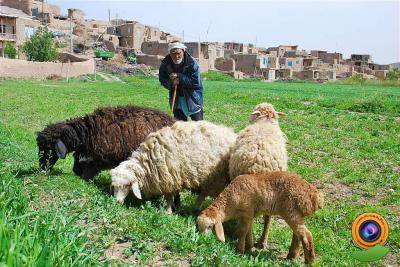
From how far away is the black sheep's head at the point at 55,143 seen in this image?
291 inches

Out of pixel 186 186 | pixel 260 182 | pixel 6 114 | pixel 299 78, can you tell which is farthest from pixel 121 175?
pixel 299 78

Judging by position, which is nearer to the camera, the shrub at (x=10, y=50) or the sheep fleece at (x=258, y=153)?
the sheep fleece at (x=258, y=153)

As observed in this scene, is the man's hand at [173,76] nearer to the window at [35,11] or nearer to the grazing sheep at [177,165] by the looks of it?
the grazing sheep at [177,165]

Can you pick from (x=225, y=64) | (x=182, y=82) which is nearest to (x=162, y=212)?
(x=182, y=82)

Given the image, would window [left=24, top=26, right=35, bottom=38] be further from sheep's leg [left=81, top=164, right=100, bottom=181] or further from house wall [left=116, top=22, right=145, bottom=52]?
sheep's leg [left=81, top=164, right=100, bottom=181]

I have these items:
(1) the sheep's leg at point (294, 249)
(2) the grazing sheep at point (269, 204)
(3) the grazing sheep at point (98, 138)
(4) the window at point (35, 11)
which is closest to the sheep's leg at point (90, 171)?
(3) the grazing sheep at point (98, 138)

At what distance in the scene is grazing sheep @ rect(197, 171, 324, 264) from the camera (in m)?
5.22

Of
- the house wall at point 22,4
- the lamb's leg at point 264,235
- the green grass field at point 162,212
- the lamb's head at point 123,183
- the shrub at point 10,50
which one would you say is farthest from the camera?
the house wall at point 22,4

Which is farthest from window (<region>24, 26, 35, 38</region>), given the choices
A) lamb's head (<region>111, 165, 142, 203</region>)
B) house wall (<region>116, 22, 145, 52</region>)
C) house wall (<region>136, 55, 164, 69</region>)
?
lamb's head (<region>111, 165, 142, 203</region>)

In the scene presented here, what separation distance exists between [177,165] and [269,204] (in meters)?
1.68

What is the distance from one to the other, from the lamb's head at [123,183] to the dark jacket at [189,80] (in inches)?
88.9

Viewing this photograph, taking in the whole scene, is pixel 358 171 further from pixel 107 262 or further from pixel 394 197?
pixel 107 262

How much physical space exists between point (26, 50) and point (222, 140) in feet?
181

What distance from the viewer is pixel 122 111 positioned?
25.1 feet
